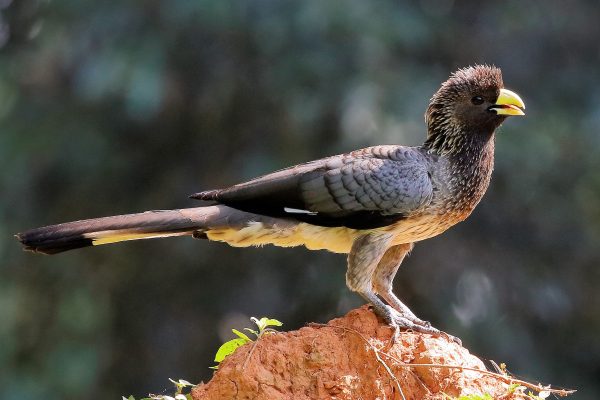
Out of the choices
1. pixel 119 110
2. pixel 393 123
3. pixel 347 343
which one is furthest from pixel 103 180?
pixel 347 343

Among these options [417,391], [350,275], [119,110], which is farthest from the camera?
[119,110]

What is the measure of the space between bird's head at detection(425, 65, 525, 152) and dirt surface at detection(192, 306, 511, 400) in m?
1.60

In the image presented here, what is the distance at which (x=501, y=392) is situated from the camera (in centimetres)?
609

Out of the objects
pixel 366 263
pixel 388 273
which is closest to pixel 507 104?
pixel 388 273

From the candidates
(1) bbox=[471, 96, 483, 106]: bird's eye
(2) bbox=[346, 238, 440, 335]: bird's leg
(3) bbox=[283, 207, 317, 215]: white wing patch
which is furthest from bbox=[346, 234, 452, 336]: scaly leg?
(1) bbox=[471, 96, 483, 106]: bird's eye

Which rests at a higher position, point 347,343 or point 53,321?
point 347,343

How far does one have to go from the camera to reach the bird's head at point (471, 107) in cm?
732

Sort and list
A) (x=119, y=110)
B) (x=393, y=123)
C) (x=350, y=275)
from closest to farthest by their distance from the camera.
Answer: (x=350, y=275)
(x=393, y=123)
(x=119, y=110)

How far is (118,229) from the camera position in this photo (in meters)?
6.75

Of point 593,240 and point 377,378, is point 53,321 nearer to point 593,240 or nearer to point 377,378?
point 593,240

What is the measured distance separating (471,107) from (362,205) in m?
0.93

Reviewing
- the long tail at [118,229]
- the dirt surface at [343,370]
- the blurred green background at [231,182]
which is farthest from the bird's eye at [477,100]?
the blurred green background at [231,182]

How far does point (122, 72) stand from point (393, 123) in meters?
2.68

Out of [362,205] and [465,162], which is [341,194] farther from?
[465,162]
